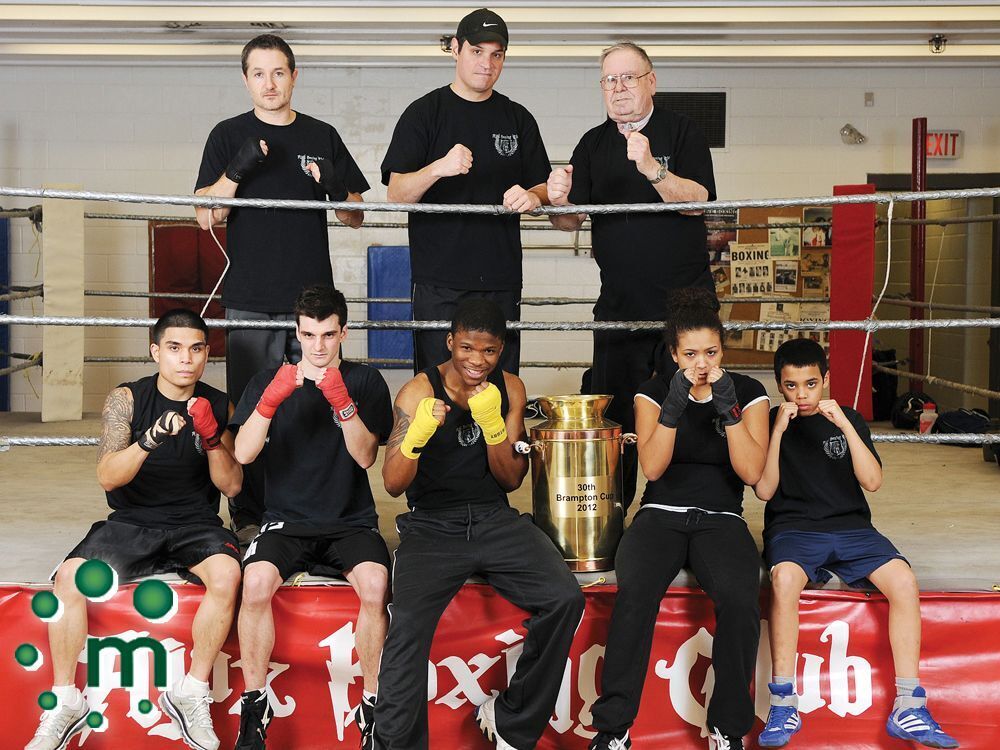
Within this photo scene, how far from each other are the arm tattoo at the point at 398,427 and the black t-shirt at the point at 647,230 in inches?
32.7

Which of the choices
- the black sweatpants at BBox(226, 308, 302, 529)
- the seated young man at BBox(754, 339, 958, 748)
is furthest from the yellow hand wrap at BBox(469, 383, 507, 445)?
the black sweatpants at BBox(226, 308, 302, 529)

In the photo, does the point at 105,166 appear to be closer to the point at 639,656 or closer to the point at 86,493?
the point at 86,493

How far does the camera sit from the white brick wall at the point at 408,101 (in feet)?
25.4

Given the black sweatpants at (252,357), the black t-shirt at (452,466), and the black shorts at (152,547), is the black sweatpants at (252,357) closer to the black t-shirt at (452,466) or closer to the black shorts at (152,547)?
the black shorts at (152,547)

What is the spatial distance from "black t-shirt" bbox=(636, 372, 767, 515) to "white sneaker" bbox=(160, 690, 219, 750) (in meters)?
1.28

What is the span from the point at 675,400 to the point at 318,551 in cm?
102

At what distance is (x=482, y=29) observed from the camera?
3.05 meters

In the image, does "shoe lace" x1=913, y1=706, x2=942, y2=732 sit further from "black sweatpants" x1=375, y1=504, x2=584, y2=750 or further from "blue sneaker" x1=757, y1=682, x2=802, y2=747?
"black sweatpants" x1=375, y1=504, x2=584, y2=750

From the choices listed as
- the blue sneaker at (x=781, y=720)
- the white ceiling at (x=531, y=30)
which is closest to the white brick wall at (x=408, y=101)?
the white ceiling at (x=531, y=30)

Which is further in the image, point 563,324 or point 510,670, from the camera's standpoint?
Result: point 563,324

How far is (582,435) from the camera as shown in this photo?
2811mm

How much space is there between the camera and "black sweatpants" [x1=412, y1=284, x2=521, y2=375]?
316 centimetres

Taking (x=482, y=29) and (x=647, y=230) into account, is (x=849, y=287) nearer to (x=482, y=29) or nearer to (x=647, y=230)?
(x=647, y=230)

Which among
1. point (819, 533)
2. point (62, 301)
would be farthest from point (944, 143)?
point (62, 301)
